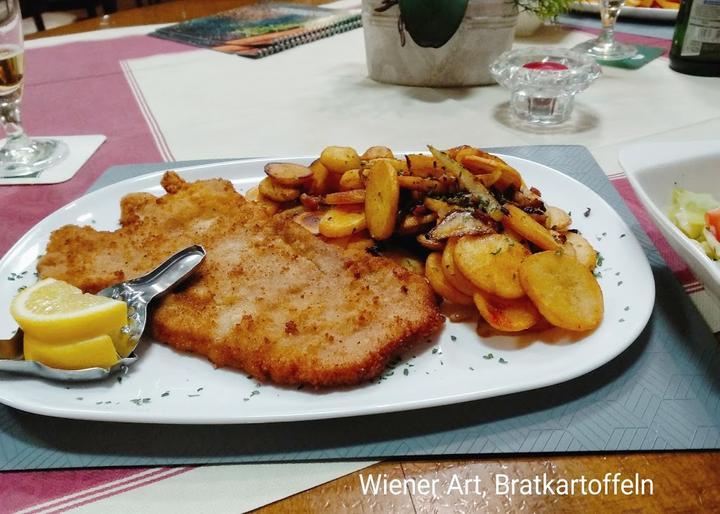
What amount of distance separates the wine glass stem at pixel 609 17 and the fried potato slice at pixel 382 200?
85.5 inches

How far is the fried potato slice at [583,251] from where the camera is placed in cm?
119

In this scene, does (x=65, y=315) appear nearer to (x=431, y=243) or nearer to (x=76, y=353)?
(x=76, y=353)

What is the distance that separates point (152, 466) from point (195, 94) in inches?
84.9

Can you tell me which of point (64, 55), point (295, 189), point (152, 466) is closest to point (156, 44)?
point (64, 55)

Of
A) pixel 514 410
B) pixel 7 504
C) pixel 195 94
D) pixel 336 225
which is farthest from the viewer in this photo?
pixel 195 94

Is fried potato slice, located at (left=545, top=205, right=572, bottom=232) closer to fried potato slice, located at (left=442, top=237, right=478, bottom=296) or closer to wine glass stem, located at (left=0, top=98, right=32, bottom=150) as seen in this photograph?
fried potato slice, located at (left=442, top=237, right=478, bottom=296)

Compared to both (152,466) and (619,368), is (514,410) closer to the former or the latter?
(619,368)

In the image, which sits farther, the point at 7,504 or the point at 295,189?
the point at 295,189

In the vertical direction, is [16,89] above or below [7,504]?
above

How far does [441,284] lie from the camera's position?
3.82 ft

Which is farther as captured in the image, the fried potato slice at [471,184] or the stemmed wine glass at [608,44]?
the stemmed wine glass at [608,44]

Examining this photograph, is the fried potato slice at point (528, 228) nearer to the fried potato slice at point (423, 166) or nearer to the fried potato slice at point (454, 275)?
the fried potato slice at point (454, 275)

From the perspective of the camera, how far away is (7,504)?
85 cm

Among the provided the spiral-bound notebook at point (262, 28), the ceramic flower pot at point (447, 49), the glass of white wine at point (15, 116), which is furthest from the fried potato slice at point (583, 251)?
the spiral-bound notebook at point (262, 28)
